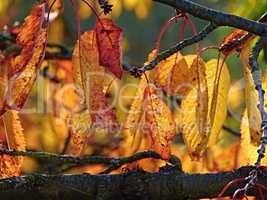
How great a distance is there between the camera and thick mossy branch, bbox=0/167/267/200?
53.1 inches

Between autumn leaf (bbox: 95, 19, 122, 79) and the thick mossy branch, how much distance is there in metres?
0.25

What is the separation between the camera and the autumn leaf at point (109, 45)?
1.21 m

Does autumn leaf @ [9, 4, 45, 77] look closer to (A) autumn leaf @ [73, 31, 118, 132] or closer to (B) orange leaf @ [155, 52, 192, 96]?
(A) autumn leaf @ [73, 31, 118, 132]

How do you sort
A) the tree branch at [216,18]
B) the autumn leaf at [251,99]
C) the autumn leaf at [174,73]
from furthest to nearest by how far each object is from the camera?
the autumn leaf at [174,73], the autumn leaf at [251,99], the tree branch at [216,18]

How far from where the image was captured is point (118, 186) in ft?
4.52

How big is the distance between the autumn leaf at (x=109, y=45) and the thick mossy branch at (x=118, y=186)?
25cm

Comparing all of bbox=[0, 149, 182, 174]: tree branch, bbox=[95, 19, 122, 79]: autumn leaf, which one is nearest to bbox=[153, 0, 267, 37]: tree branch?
bbox=[95, 19, 122, 79]: autumn leaf

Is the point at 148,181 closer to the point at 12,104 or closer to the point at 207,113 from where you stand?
the point at 207,113

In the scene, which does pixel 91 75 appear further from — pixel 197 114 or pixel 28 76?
pixel 197 114

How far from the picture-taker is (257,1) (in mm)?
1607

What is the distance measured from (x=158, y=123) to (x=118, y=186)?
0.13 metres

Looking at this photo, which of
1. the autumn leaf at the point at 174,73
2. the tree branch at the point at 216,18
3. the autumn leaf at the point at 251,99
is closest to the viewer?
the tree branch at the point at 216,18

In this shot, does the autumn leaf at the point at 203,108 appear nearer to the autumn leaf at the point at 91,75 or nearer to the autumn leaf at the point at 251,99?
the autumn leaf at the point at 251,99

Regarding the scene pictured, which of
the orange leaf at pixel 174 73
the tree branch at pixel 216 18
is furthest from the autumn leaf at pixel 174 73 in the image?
the tree branch at pixel 216 18
